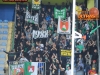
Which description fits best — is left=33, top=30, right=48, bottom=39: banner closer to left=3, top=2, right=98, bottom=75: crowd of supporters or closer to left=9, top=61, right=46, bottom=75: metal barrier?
left=3, top=2, right=98, bottom=75: crowd of supporters

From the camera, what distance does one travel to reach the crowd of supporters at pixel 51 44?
13055 millimetres

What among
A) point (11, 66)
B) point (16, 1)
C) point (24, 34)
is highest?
point (16, 1)

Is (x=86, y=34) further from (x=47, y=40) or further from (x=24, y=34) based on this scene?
(x=24, y=34)

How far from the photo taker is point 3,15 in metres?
17.6

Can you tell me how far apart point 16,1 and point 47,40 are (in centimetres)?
306

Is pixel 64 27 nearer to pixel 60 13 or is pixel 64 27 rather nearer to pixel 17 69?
pixel 60 13

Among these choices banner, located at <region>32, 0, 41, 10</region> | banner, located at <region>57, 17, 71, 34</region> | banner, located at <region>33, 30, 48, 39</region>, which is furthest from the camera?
banner, located at <region>32, 0, 41, 10</region>

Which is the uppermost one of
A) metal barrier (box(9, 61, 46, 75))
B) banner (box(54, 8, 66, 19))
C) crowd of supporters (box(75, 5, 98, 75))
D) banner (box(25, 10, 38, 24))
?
banner (box(54, 8, 66, 19))

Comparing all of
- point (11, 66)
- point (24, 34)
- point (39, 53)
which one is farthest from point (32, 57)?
point (24, 34)

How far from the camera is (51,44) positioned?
14.6 m

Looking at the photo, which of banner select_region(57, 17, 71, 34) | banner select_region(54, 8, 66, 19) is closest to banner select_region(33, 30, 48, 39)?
banner select_region(57, 17, 71, 34)

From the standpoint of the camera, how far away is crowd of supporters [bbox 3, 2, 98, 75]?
1305cm

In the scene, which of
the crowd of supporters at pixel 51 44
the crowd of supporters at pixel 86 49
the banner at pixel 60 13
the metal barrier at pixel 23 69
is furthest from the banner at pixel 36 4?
the metal barrier at pixel 23 69

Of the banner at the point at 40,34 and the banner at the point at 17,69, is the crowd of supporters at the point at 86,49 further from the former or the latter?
the banner at the point at 17,69
